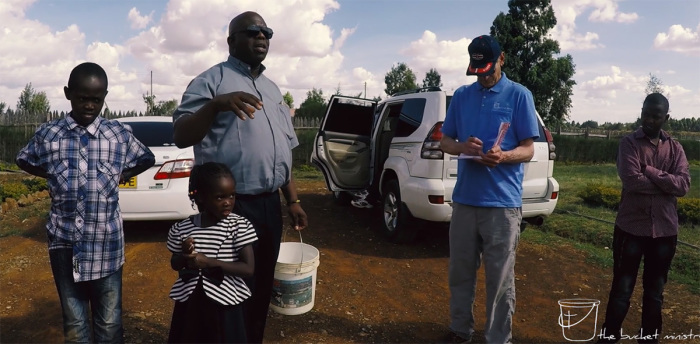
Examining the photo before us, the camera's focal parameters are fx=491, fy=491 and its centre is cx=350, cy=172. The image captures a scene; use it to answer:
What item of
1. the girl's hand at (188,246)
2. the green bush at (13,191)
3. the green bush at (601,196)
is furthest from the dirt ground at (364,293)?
the green bush at (601,196)

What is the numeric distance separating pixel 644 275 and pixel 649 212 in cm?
45

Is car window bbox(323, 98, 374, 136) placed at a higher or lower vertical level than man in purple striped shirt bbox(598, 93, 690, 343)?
higher

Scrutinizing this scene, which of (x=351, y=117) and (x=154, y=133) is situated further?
(x=351, y=117)

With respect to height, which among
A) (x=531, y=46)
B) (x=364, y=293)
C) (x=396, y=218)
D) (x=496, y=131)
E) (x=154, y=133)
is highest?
(x=531, y=46)

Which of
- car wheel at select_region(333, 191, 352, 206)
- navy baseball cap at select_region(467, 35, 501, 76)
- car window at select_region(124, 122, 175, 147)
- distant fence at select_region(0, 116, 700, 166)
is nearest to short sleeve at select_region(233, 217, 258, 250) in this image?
navy baseball cap at select_region(467, 35, 501, 76)

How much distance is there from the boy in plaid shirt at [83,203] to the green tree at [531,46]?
88.7 feet

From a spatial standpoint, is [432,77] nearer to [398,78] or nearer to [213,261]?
[398,78]

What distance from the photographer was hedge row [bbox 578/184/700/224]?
7285 millimetres

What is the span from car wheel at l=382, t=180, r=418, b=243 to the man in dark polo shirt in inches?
121

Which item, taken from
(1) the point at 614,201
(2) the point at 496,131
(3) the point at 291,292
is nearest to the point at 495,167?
(2) the point at 496,131

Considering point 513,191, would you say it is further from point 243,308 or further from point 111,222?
point 111,222

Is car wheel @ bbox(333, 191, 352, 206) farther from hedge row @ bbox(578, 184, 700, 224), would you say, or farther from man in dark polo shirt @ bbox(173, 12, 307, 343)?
man in dark polo shirt @ bbox(173, 12, 307, 343)

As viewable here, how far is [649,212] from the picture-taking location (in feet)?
10.3

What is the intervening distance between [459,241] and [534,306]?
55.4 inches
